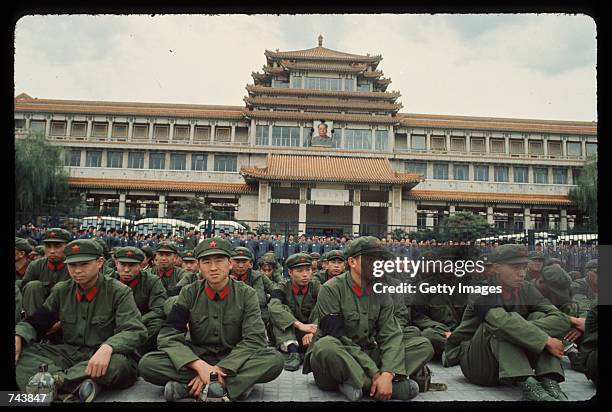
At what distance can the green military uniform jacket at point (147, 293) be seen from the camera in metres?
4.70

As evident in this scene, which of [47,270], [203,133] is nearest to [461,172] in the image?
[203,133]

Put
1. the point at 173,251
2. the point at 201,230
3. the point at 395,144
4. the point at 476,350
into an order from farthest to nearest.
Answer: the point at 395,144 → the point at 201,230 → the point at 173,251 → the point at 476,350

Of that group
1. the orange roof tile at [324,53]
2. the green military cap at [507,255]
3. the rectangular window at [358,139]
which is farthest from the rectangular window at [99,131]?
the rectangular window at [358,139]

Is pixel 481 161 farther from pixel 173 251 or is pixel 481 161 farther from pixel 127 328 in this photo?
pixel 127 328

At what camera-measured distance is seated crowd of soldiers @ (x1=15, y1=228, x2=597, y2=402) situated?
11.1 feet

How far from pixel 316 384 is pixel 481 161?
32.2 ft

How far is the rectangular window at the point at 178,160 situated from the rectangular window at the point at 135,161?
198 centimetres

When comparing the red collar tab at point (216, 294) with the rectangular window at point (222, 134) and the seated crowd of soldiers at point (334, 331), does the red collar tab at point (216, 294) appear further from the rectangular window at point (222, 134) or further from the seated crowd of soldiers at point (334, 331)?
the rectangular window at point (222, 134)

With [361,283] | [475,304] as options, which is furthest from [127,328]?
[475,304]

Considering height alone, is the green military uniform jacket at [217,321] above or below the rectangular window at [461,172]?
below

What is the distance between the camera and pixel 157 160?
9344 millimetres

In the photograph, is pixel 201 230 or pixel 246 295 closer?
pixel 246 295

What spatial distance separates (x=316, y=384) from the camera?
3766mm

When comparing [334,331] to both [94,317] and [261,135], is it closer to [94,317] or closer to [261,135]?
[94,317]
